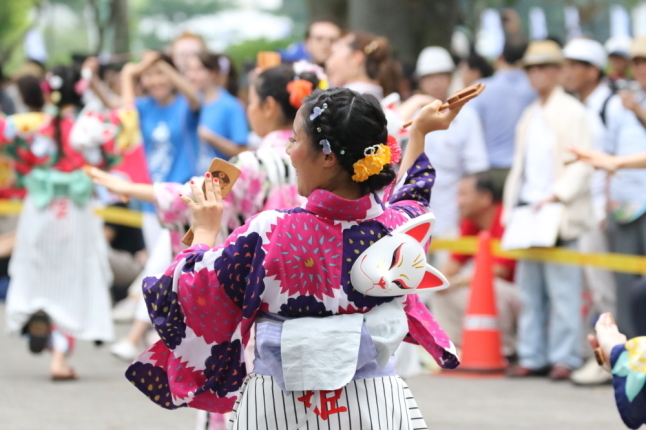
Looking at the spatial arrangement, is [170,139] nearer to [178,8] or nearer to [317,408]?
[317,408]

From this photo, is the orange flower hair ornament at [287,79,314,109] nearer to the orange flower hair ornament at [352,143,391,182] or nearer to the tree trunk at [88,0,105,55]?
the orange flower hair ornament at [352,143,391,182]

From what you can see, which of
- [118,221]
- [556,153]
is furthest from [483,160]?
[118,221]

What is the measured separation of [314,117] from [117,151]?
449 centimetres

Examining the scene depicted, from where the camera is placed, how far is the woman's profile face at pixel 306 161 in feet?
10.5

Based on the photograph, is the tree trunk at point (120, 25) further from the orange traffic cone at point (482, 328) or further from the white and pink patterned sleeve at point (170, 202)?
the white and pink patterned sleeve at point (170, 202)

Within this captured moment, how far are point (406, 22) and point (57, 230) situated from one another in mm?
5415

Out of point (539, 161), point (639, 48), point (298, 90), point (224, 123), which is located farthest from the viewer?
point (224, 123)

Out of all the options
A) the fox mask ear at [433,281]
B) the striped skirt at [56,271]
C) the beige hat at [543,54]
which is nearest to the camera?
the fox mask ear at [433,281]

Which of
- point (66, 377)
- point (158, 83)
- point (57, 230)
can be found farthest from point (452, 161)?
point (66, 377)

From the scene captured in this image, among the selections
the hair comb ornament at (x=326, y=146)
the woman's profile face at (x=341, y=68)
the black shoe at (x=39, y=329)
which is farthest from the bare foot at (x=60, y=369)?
the hair comb ornament at (x=326, y=146)

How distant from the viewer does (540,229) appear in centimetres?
734

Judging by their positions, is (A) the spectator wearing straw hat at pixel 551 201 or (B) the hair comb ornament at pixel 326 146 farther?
(A) the spectator wearing straw hat at pixel 551 201

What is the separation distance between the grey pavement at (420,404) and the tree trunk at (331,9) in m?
6.13

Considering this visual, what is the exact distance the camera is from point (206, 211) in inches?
132
